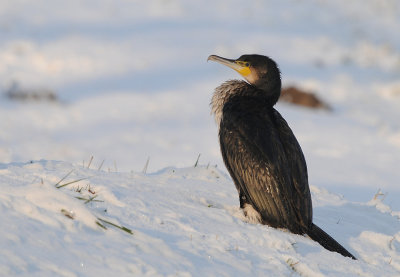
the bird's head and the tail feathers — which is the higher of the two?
the bird's head

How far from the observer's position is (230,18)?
19.5m

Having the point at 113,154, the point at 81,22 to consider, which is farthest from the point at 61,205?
the point at 81,22

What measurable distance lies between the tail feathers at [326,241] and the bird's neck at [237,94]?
1080 millimetres

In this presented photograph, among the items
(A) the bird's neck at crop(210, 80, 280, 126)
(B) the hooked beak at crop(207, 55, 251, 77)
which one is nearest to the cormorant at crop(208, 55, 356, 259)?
(A) the bird's neck at crop(210, 80, 280, 126)

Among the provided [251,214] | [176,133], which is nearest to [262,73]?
[251,214]

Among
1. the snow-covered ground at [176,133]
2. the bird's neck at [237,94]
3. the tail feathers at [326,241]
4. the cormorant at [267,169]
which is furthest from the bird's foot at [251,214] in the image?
the bird's neck at [237,94]

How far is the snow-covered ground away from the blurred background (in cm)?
4

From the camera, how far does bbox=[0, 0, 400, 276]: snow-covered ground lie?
14.7 ft

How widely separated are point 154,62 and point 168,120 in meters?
3.10

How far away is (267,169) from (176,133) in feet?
21.4

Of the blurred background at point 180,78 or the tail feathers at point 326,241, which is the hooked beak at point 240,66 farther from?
the blurred background at point 180,78

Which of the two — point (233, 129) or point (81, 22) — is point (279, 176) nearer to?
point (233, 129)

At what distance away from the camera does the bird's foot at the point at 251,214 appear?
18.9 ft

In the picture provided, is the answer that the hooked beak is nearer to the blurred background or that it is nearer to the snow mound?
the snow mound
